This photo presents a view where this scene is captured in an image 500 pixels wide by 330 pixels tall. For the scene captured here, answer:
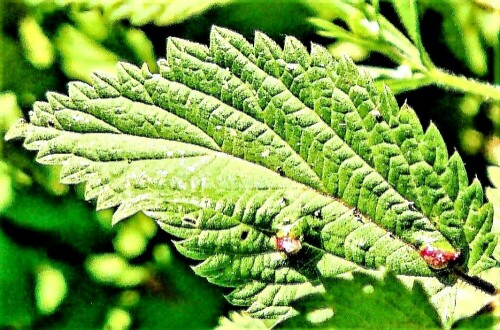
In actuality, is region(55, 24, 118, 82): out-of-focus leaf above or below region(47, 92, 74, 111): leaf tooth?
above

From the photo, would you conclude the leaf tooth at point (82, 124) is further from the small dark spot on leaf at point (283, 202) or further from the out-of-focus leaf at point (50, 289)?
the out-of-focus leaf at point (50, 289)

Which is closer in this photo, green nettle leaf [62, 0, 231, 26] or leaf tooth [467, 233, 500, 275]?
leaf tooth [467, 233, 500, 275]

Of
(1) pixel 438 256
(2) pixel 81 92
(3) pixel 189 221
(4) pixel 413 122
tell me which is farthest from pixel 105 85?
(1) pixel 438 256

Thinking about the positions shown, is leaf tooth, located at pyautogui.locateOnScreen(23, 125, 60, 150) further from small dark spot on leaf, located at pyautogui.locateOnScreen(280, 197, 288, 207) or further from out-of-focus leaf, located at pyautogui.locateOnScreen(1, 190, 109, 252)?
out-of-focus leaf, located at pyautogui.locateOnScreen(1, 190, 109, 252)

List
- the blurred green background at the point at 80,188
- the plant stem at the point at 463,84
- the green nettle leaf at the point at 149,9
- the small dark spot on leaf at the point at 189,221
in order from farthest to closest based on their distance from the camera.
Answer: the blurred green background at the point at 80,188 → the green nettle leaf at the point at 149,9 → the plant stem at the point at 463,84 → the small dark spot on leaf at the point at 189,221

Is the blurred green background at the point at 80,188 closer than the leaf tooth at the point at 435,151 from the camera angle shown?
No

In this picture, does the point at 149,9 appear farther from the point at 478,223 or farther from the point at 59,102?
the point at 478,223

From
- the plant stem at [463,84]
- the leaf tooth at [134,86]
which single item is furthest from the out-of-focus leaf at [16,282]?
the plant stem at [463,84]

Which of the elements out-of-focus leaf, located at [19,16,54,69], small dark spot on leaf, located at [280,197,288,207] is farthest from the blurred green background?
small dark spot on leaf, located at [280,197,288,207]
